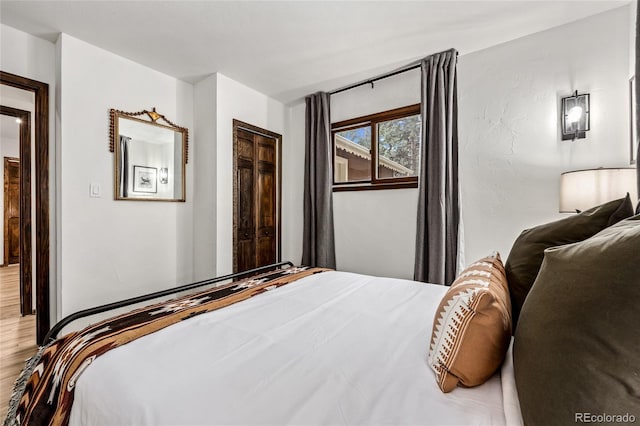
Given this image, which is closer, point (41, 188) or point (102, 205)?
point (41, 188)

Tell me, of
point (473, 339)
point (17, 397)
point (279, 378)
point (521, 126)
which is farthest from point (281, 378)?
point (521, 126)

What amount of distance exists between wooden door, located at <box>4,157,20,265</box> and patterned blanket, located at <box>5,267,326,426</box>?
5.57 metres

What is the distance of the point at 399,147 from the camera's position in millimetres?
3043

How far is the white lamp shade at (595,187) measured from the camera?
164cm

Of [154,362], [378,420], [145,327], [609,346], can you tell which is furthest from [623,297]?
[145,327]

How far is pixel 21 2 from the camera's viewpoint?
195 centimetres

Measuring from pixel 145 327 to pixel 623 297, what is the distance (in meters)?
1.39

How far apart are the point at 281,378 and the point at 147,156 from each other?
2745mm

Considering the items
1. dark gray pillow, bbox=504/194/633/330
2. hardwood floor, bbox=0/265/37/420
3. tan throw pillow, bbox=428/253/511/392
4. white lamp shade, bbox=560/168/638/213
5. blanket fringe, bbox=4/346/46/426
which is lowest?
hardwood floor, bbox=0/265/37/420

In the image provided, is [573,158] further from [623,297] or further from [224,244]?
[224,244]

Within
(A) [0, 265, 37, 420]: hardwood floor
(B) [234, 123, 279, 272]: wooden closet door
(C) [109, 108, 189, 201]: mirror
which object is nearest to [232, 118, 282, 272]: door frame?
(B) [234, 123, 279, 272]: wooden closet door

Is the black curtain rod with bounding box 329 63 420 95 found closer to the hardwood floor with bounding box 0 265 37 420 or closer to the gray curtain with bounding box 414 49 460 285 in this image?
the gray curtain with bounding box 414 49 460 285

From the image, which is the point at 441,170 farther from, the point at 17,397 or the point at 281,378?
the point at 17,397

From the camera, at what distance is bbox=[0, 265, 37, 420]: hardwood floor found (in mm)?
1833
